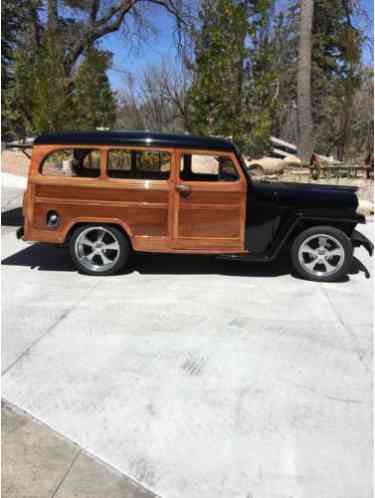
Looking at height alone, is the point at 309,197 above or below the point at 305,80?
below

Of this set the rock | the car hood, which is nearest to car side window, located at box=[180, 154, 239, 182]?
the car hood

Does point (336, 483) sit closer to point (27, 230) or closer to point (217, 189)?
point (217, 189)

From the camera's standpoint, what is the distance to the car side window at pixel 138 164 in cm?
569

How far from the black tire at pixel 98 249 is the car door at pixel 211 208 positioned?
67cm

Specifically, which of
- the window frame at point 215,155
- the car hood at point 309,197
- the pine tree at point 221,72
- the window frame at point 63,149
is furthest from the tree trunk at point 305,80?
the window frame at point 63,149

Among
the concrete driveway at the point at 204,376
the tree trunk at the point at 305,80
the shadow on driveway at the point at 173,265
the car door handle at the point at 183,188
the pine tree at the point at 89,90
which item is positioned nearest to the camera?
the concrete driveway at the point at 204,376

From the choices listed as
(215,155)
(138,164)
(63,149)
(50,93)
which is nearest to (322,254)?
(215,155)

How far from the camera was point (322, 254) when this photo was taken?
571 cm

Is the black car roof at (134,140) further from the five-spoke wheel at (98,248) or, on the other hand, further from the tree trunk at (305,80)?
the tree trunk at (305,80)

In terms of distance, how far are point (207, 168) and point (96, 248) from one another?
69.3 inches

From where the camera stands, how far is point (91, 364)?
141 inches

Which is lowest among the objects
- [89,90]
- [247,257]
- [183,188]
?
[247,257]

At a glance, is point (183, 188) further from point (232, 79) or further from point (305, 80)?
point (305, 80)

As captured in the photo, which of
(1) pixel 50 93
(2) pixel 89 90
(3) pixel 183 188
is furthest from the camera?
(2) pixel 89 90
